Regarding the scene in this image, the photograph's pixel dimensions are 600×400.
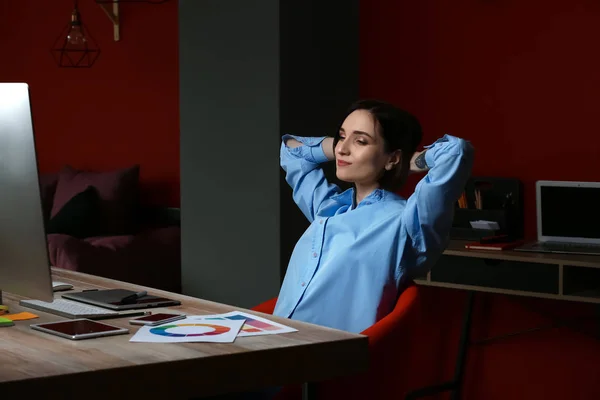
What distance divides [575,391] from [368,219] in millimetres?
1694

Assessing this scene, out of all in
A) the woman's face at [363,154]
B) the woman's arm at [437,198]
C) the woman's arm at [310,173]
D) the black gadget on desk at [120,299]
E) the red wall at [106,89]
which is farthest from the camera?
the red wall at [106,89]

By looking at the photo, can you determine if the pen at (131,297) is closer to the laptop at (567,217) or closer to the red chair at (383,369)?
the red chair at (383,369)

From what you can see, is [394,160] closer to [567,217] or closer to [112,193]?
[567,217]

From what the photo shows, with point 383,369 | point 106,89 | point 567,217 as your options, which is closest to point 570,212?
point 567,217

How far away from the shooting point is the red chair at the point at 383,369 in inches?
65.9

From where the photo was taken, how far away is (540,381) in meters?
3.49

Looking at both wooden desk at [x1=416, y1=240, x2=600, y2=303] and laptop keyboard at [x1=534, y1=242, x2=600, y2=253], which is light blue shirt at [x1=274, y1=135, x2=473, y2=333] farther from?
laptop keyboard at [x1=534, y1=242, x2=600, y2=253]

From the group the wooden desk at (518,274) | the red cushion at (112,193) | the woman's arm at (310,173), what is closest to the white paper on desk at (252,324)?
the woman's arm at (310,173)

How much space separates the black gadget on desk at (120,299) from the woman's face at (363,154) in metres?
0.57

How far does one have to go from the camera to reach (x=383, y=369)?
1706mm

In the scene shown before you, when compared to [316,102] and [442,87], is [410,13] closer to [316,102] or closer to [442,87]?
[442,87]

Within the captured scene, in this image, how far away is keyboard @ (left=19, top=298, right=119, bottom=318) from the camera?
1752mm

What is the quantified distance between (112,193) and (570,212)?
2.78 metres

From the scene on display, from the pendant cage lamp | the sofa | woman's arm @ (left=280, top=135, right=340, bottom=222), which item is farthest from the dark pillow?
woman's arm @ (left=280, top=135, right=340, bottom=222)
